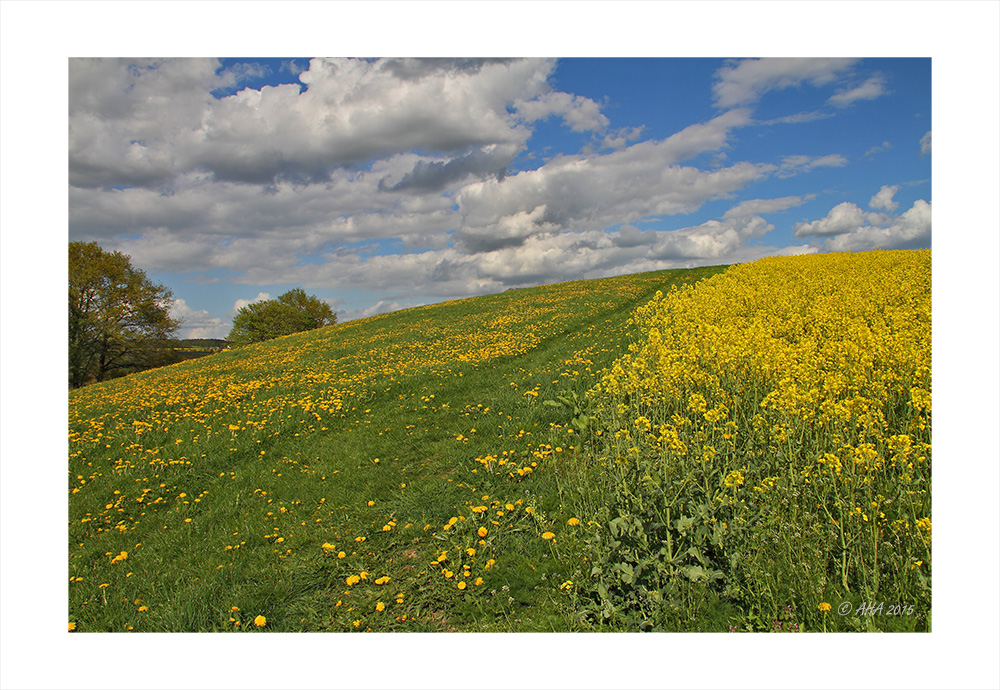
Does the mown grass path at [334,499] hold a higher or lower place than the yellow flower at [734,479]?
lower

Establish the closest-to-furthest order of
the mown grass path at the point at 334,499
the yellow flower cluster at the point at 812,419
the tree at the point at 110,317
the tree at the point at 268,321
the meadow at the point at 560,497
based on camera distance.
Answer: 1. the meadow at the point at 560,497
2. the yellow flower cluster at the point at 812,419
3. the mown grass path at the point at 334,499
4. the tree at the point at 110,317
5. the tree at the point at 268,321

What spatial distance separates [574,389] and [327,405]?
504 cm

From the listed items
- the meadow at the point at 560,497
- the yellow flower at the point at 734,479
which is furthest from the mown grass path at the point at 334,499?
the yellow flower at the point at 734,479

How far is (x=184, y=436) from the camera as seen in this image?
8.84 metres

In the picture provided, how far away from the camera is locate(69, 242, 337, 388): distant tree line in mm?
19828

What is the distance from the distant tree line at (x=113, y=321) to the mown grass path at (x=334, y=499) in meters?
9.09

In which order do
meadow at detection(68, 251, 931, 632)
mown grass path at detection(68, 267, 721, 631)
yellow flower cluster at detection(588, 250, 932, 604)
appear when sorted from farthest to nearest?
mown grass path at detection(68, 267, 721, 631)
yellow flower cluster at detection(588, 250, 932, 604)
meadow at detection(68, 251, 931, 632)

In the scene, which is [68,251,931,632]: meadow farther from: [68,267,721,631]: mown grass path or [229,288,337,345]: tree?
[229,288,337,345]: tree

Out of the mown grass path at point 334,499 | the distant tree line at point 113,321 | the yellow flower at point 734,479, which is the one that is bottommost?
the mown grass path at point 334,499

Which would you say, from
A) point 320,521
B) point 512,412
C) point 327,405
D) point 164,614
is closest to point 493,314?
point 327,405

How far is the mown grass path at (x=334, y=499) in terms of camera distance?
12.8ft

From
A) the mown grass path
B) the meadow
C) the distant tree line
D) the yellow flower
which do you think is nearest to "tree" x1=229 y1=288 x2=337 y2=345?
the distant tree line

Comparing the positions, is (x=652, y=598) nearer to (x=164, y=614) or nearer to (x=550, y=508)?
(x=550, y=508)

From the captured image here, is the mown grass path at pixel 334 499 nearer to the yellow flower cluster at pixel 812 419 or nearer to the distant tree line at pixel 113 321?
the yellow flower cluster at pixel 812 419
